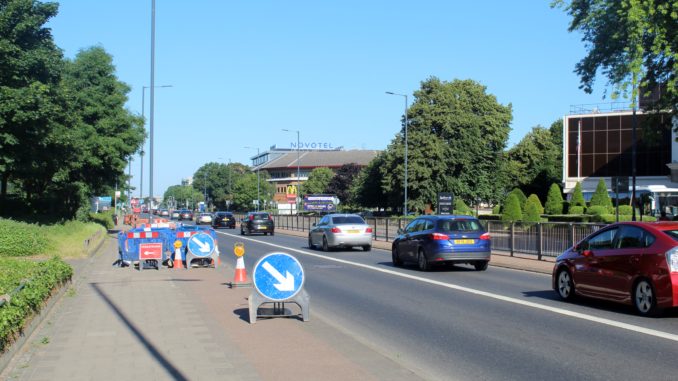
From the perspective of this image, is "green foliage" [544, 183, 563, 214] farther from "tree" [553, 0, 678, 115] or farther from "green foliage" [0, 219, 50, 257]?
"green foliage" [0, 219, 50, 257]

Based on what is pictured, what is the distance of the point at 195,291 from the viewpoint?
14.2m

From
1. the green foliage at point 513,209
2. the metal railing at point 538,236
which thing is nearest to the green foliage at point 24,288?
the metal railing at point 538,236

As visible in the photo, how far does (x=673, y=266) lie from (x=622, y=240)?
1402 millimetres

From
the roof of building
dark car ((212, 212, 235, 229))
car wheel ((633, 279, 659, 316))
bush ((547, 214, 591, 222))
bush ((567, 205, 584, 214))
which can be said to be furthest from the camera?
the roof of building

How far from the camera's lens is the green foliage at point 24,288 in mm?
7694

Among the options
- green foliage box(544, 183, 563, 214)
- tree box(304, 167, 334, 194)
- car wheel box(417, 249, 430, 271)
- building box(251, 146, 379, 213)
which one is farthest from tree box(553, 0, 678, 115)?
building box(251, 146, 379, 213)

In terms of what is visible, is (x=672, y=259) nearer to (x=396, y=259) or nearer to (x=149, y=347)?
(x=149, y=347)

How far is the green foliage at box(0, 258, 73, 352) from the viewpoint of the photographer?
7.69 m

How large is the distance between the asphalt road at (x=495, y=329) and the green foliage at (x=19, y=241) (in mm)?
10365

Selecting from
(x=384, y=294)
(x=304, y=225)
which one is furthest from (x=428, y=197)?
(x=384, y=294)

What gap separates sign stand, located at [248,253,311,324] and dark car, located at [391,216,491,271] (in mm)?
8991

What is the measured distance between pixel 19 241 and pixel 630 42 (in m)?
19.3

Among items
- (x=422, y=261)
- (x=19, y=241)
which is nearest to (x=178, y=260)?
(x=19, y=241)

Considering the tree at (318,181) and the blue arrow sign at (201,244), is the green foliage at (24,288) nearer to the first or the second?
the blue arrow sign at (201,244)
